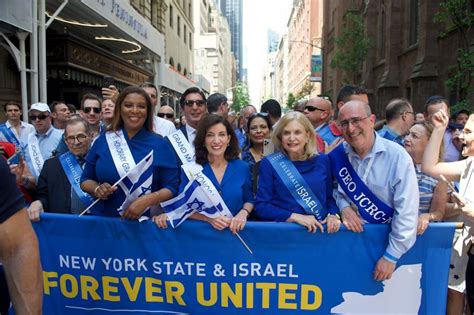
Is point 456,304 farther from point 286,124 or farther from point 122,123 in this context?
point 122,123

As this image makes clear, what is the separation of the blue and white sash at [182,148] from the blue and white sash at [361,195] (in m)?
1.27

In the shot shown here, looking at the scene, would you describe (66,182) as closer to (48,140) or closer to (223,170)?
(223,170)

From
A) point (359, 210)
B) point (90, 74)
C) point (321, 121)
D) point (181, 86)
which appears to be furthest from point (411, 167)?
point (181, 86)

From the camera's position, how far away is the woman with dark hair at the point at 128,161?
3.13 meters

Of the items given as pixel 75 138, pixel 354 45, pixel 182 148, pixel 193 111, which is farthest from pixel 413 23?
pixel 75 138

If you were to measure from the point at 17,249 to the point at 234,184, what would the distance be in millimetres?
1753

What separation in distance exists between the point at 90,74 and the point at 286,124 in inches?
523

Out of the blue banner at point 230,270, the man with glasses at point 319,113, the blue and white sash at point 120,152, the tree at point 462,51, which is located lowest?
the blue banner at point 230,270

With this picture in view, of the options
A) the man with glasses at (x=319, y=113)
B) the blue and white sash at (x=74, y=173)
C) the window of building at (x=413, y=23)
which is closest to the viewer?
the blue and white sash at (x=74, y=173)

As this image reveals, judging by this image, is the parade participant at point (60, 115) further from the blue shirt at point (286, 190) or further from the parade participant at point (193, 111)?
the blue shirt at point (286, 190)

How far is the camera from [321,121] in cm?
524

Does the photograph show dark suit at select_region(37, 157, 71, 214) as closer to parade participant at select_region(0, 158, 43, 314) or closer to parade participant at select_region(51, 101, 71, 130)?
parade participant at select_region(0, 158, 43, 314)

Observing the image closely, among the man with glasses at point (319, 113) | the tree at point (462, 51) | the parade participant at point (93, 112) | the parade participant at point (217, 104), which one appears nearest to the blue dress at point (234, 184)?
the man with glasses at point (319, 113)

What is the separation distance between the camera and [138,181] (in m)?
3.11
